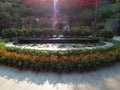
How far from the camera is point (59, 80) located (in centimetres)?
481

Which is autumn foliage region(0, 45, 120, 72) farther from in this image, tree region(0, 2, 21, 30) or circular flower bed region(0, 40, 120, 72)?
tree region(0, 2, 21, 30)

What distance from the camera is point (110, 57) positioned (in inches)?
243

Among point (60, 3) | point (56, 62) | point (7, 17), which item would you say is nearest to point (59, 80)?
point (56, 62)

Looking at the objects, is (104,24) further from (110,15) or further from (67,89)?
(67,89)

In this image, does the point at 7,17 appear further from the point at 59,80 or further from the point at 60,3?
the point at 59,80

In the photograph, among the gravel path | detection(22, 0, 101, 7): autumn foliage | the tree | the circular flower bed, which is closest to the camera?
the gravel path

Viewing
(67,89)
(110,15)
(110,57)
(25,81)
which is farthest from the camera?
(110,15)

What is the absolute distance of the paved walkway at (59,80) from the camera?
172 inches

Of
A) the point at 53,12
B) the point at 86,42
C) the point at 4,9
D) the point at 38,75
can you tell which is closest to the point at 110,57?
the point at 38,75

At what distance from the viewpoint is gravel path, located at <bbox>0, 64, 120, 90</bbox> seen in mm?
4359

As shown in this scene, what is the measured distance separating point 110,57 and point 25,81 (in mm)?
2943

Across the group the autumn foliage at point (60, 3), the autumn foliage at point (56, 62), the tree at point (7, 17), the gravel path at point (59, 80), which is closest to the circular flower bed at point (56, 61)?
the autumn foliage at point (56, 62)

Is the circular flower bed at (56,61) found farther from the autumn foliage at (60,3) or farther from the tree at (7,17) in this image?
the autumn foliage at (60,3)

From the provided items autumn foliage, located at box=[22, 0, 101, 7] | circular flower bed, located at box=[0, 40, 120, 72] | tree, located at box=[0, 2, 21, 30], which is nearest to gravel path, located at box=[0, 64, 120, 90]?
circular flower bed, located at box=[0, 40, 120, 72]
